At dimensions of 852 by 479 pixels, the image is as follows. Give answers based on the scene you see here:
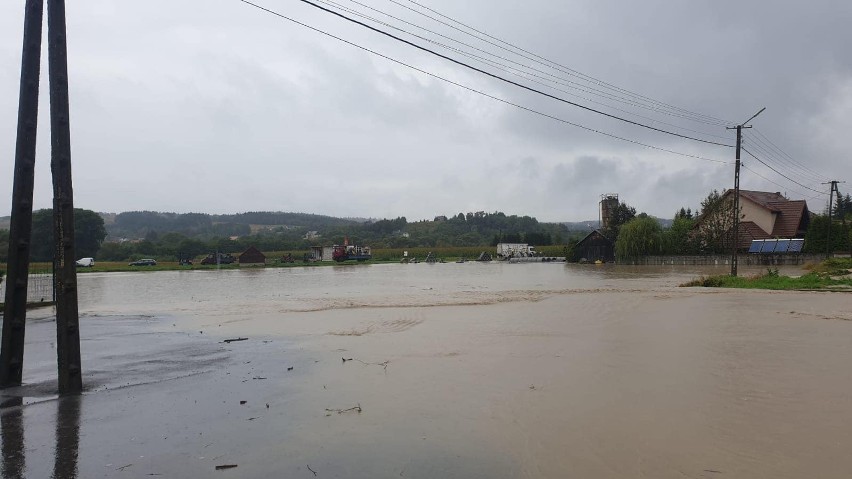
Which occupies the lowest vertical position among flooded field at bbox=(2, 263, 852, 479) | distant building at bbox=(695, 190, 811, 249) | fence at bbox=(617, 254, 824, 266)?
flooded field at bbox=(2, 263, 852, 479)

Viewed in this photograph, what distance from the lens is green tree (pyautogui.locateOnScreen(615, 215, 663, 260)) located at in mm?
63219

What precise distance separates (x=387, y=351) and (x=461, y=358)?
1722 mm

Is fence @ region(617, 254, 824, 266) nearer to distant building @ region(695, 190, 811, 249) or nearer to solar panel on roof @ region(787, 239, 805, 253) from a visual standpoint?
solar panel on roof @ region(787, 239, 805, 253)

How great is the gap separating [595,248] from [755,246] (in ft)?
62.7

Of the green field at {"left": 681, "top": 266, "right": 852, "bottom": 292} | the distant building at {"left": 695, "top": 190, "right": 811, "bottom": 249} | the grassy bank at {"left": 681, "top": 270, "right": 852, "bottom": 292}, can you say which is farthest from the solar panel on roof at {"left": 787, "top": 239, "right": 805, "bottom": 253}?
the grassy bank at {"left": 681, "top": 270, "right": 852, "bottom": 292}

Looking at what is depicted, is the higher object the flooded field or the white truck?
A: the white truck

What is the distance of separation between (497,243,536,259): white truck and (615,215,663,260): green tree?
3077cm

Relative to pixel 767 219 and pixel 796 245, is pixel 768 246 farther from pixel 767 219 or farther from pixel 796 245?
pixel 767 219

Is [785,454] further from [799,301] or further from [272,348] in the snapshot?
[799,301]

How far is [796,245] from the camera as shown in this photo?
57.3 metres

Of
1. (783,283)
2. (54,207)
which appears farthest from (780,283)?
(54,207)

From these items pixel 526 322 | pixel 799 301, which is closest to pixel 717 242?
pixel 799 301

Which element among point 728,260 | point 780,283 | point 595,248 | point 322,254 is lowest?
point 780,283

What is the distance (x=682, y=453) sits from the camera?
5.35m
